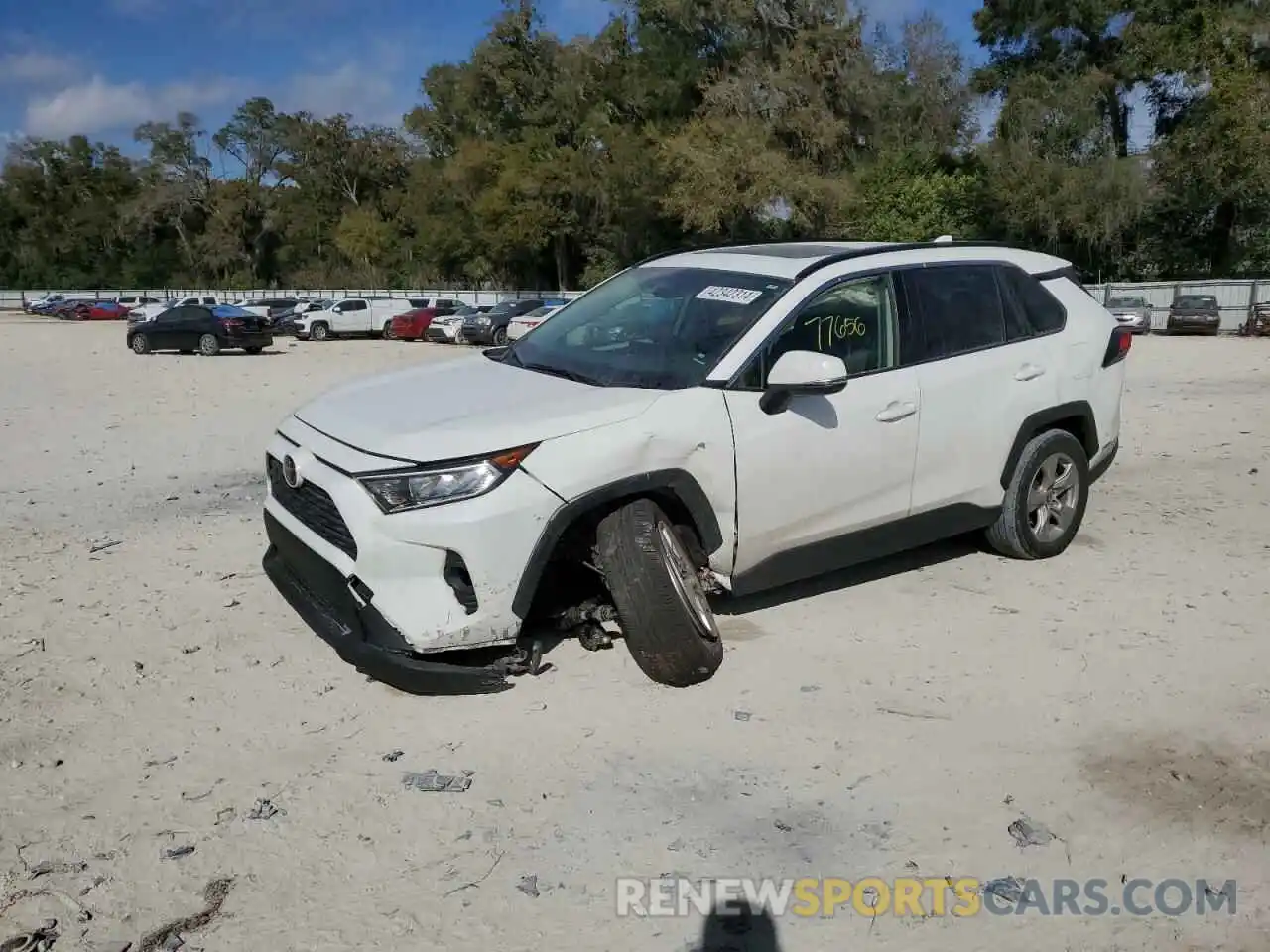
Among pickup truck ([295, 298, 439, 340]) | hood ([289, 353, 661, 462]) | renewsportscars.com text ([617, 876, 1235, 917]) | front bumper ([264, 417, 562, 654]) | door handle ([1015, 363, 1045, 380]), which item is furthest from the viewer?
pickup truck ([295, 298, 439, 340])

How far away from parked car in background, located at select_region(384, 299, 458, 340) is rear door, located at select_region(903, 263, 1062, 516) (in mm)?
31839

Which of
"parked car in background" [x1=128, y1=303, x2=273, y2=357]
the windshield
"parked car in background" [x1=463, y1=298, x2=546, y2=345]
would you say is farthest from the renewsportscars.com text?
"parked car in background" [x1=463, y1=298, x2=546, y2=345]

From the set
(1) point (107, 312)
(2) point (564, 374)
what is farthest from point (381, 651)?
(1) point (107, 312)

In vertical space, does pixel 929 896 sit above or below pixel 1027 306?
below

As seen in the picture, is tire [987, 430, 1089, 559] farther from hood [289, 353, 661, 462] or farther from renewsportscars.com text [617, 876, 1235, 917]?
renewsportscars.com text [617, 876, 1235, 917]

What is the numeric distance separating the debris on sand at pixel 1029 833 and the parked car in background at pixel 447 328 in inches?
1242

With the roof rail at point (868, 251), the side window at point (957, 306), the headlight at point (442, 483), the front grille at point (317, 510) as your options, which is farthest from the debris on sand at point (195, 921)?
the side window at point (957, 306)

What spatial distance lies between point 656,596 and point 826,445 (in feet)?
3.70

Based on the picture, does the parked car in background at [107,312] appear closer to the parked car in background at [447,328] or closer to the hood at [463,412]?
the parked car in background at [447,328]

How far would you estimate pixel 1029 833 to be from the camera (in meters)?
3.38

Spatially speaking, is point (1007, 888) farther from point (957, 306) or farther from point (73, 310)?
point (73, 310)

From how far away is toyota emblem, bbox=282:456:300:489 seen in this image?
14.5ft

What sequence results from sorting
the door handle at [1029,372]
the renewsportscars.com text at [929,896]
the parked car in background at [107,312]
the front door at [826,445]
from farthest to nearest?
the parked car in background at [107,312] → the door handle at [1029,372] → the front door at [826,445] → the renewsportscars.com text at [929,896]

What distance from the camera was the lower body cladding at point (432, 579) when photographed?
387 centimetres
